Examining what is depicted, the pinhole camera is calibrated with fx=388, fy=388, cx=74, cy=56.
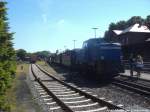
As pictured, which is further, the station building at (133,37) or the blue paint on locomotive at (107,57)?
the station building at (133,37)

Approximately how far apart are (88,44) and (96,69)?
302 cm

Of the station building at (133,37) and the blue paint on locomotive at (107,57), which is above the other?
the station building at (133,37)

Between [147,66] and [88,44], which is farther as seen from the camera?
[147,66]

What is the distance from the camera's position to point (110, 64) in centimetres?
2688

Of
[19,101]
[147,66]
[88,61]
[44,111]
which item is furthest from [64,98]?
[147,66]

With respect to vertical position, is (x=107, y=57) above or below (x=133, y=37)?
below

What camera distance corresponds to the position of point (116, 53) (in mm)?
27250

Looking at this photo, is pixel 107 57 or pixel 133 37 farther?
pixel 133 37

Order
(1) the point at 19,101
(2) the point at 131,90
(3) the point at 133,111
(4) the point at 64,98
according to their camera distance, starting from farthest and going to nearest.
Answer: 1. (2) the point at 131,90
2. (4) the point at 64,98
3. (1) the point at 19,101
4. (3) the point at 133,111

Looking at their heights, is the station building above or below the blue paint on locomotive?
above

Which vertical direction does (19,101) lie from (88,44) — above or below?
below

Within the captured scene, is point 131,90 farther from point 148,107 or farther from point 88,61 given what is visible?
point 88,61

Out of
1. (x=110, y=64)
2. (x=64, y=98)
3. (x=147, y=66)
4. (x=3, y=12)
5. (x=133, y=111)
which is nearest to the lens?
(x=133, y=111)

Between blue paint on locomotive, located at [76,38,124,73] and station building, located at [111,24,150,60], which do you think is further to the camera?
station building, located at [111,24,150,60]
